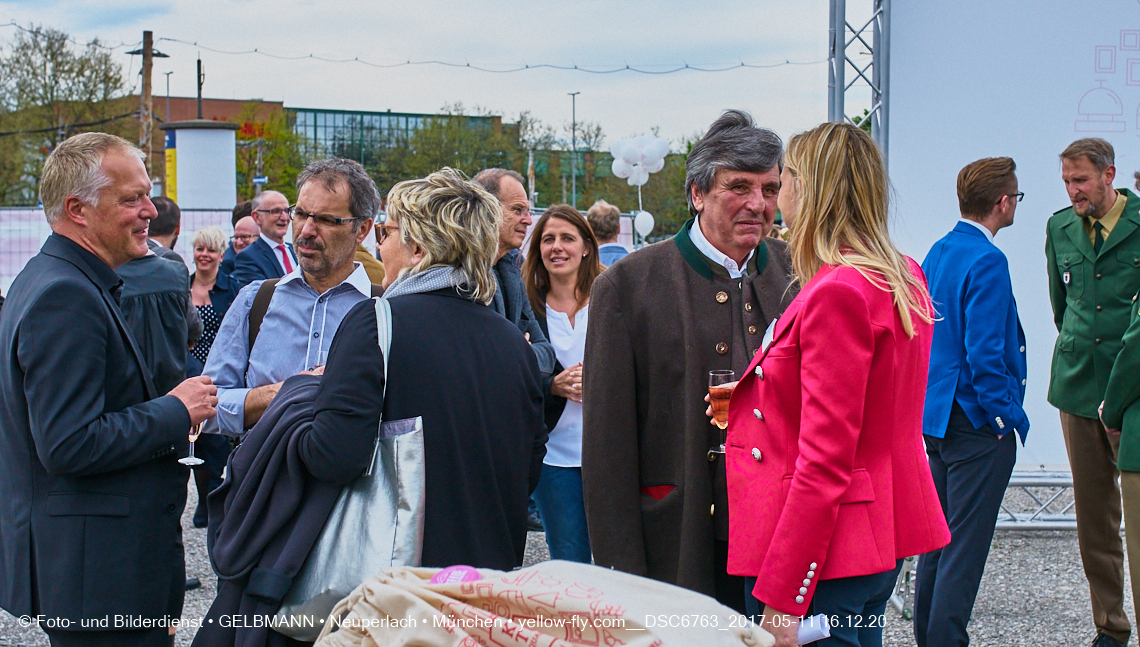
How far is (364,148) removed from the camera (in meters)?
41.7

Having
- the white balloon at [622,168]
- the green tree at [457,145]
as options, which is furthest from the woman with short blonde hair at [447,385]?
the green tree at [457,145]

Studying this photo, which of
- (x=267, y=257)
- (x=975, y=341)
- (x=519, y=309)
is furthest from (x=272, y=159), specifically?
(x=975, y=341)

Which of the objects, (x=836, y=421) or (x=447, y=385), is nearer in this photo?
(x=836, y=421)

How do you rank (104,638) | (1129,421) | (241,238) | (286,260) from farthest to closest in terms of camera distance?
(241,238), (286,260), (1129,421), (104,638)

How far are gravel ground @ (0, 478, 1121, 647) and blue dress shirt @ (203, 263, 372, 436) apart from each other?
6.46 feet

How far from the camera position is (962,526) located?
155 inches

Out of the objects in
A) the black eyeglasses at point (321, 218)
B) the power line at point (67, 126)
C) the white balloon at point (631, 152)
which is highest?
the power line at point (67, 126)

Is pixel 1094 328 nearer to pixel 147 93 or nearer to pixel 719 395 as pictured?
pixel 719 395

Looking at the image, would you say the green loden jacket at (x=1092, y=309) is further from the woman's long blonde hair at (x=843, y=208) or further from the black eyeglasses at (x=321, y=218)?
the black eyeglasses at (x=321, y=218)

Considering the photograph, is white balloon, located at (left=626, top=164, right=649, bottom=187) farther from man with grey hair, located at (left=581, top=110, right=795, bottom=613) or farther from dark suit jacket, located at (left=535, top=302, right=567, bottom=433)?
man with grey hair, located at (left=581, top=110, right=795, bottom=613)

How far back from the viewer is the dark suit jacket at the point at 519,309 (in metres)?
3.83

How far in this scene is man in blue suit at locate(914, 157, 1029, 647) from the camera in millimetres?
3852

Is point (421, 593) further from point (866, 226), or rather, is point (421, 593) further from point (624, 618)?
point (866, 226)

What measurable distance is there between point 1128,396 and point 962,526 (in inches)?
33.9
